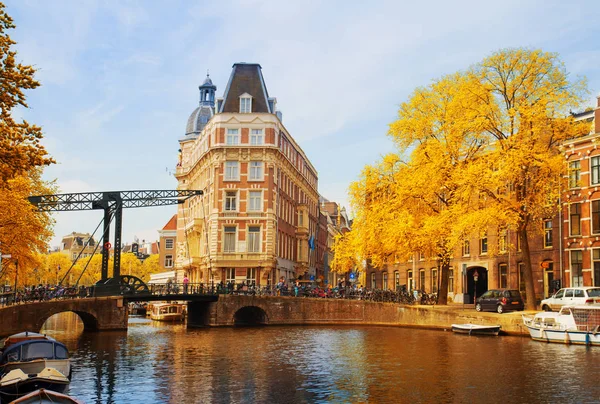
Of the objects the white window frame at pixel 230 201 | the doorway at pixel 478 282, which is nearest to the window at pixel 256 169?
the white window frame at pixel 230 201

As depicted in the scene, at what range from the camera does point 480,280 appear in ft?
199

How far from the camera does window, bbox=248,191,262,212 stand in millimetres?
69688

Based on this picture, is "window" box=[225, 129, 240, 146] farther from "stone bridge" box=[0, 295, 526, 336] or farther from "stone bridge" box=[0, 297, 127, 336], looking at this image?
"stone bridge" box=[0, 297, 127, 336]

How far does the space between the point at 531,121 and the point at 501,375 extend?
20.3 meters

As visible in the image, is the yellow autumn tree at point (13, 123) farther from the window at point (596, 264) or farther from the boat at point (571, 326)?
the window at point (596, 264)

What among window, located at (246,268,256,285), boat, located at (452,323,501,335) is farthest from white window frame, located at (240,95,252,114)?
boat, located at (452,323,501,335)

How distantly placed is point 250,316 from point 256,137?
18780mm

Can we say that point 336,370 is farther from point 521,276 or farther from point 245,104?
point 245,104

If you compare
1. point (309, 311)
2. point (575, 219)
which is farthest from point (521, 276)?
point (309, 311)

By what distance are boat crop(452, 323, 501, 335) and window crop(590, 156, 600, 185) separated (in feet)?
45.3

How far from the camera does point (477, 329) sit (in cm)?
4250

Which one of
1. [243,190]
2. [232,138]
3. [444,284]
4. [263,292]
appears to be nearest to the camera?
[444,284]

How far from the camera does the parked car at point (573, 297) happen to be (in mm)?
39938

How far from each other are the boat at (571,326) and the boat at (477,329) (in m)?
3.45
